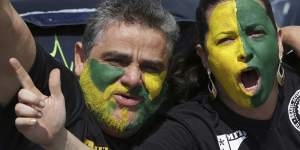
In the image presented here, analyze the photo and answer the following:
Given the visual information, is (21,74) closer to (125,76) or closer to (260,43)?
(125,76)

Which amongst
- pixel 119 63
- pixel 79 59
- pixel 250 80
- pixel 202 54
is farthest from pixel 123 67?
pixel 250 80

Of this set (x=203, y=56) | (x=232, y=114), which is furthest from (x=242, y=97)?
(x=203, y=56)

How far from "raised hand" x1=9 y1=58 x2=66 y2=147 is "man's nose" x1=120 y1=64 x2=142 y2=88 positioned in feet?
1.39

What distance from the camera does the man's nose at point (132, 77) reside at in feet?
7.01

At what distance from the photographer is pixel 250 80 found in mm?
2242

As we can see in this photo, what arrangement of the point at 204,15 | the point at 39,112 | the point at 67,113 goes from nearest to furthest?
the point at 39,112 < the point at 67,113 < the point at 204,15

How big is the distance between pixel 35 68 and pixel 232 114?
2.49ft

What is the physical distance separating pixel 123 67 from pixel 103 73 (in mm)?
75

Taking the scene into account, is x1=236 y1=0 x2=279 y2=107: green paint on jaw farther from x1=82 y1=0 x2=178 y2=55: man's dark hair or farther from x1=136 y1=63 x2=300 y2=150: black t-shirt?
x1=82 y1=0 x2=178 y2=55: man's dark hair

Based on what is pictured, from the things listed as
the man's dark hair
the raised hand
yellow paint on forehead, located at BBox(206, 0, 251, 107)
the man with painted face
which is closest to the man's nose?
the man with painted face

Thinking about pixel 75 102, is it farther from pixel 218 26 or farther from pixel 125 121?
pixel 218 26

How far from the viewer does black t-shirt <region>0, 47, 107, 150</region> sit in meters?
1.96

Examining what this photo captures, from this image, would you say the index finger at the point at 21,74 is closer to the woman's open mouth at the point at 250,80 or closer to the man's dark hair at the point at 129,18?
the man's dark hair at the point at 129,18

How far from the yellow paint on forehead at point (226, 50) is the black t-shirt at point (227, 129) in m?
0.10
